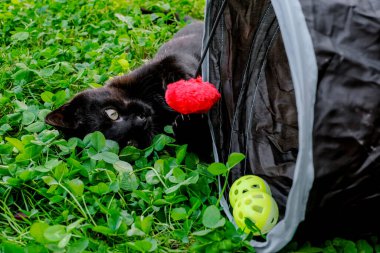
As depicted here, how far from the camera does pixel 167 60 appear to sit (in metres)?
2.71

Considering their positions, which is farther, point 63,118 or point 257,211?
point 63,118

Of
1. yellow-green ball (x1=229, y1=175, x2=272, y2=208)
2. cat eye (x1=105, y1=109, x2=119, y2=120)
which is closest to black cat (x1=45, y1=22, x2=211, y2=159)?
cat eye (x1=105, y1=109, x2=119, y2=120)

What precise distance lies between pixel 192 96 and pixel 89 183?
52 centimetres

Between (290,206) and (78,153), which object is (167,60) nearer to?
(78,153)

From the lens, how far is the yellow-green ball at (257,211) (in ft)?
5.48

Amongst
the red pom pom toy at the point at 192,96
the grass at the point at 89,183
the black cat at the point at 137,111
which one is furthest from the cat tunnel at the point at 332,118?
the black cat at the point at 137,111

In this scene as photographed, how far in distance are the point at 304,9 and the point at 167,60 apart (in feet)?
4.30

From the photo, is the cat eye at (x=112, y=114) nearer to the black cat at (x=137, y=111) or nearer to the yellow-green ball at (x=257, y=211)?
the black cat at (x=137, y=111)

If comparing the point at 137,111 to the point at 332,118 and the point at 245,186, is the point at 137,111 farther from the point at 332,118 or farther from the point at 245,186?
the point at 332,118

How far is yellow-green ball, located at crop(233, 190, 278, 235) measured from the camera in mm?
1670

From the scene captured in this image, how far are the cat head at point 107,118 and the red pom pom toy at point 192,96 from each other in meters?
0.51

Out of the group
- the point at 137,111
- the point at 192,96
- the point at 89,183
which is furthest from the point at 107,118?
the point at 192,96

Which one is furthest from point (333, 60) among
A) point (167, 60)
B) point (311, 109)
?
point (167, 60)

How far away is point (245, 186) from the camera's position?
183 centimetres
